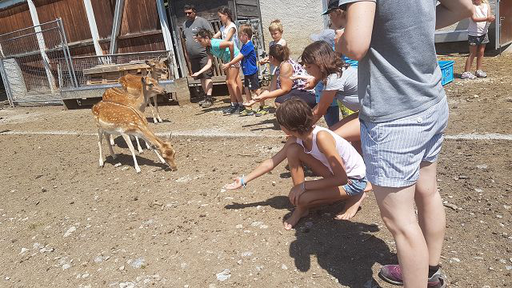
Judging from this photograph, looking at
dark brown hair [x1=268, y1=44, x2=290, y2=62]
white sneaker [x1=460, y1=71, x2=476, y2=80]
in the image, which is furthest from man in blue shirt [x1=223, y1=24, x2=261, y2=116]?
white sneaker [x1=460, y1=71, x2=476, y2=80]

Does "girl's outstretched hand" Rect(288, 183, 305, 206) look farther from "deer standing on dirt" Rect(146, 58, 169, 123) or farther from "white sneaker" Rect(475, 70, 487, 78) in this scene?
"white sneaker" Rect(475, 70, 487, 78)

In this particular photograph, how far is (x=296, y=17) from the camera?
11.7 metres

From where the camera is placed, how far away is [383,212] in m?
2.10

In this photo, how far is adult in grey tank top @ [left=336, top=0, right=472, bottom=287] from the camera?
180cm

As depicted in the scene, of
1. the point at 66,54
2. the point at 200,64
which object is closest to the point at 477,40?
the point at 200,64

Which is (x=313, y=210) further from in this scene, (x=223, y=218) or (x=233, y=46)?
(x=233, y=46)

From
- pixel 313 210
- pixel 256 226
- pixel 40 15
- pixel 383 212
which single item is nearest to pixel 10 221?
pixel 256 226

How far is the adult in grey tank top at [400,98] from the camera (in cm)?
180

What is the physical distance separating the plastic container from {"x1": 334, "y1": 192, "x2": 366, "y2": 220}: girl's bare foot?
4883 mm

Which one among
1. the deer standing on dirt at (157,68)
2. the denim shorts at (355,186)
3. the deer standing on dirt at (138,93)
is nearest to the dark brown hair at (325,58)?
the denim shorts at (355,186)

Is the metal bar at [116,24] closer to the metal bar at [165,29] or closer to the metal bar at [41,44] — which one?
the metal bar at [165,29]

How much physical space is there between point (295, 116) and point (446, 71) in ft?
18.6

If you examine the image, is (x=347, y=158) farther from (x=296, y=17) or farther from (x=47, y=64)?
(x=47, y=64)

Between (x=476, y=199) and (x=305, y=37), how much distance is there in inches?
349
